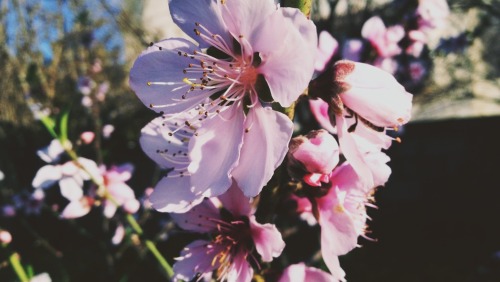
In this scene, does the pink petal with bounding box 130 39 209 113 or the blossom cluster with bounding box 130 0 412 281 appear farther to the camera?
the pink petal with bounding box 130 39 209 113

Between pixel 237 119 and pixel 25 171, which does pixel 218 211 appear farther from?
pixel 25 171

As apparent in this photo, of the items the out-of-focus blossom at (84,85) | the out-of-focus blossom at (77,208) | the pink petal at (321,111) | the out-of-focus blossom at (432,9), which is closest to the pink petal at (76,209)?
the out-of-focus blossom at (77,208)

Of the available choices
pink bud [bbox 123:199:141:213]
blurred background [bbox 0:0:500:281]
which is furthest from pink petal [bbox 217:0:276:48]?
blurred background [bbox 0:0:500:281]

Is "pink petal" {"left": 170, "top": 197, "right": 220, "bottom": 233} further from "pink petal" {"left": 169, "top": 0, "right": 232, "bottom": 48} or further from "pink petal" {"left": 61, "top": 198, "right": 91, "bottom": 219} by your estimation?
"pink petal" {"left": 61, "top": 198, "right": 91, "bottom": 219}

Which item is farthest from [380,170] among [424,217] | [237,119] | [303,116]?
[424,217]

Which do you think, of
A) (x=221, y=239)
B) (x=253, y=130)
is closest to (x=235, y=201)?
(x=221, y=239)
